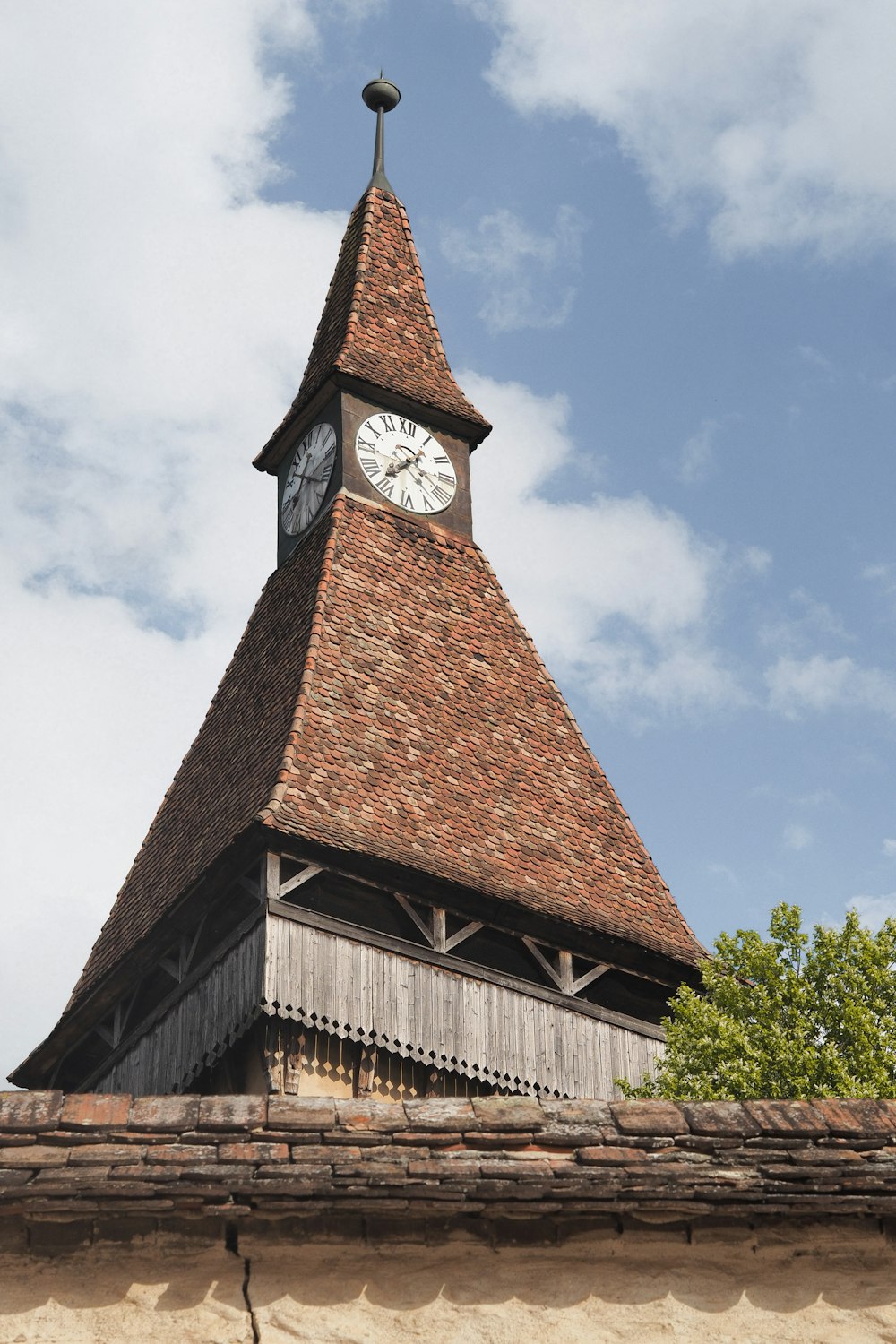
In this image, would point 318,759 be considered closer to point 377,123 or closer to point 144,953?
point 144,953

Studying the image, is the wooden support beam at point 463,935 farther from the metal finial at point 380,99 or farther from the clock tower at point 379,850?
the metal finial at point 380,99

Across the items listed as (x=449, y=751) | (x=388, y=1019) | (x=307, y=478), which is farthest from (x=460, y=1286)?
(x=307, y=478)

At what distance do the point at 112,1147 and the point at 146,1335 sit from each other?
23.3 inches

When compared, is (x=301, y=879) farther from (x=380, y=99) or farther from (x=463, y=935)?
(x=380, y=99)

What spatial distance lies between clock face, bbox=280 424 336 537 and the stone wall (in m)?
16.3

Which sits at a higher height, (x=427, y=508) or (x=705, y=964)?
(x=427, y=508)

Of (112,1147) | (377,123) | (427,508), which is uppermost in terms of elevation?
(377,123)

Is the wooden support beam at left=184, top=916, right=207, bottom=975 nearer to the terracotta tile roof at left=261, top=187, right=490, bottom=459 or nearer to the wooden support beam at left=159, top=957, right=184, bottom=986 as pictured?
the wooden support beam at left=159, top=957, right=184, bottom=986

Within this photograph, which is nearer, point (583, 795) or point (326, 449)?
point (583, 795)

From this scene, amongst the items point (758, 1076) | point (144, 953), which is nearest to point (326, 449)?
point (144, 953)

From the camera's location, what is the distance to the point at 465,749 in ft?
65.1

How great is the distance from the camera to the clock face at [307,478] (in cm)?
2267

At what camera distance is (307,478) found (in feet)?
76.0

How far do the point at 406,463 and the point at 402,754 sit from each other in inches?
196
